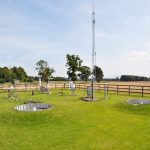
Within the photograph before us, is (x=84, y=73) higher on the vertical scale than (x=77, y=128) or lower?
higher

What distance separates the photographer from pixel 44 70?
419ft

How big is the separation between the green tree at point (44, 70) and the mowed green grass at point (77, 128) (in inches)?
3907

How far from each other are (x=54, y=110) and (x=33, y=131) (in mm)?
4540

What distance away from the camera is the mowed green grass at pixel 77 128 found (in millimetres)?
15844

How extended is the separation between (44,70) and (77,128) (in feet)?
358

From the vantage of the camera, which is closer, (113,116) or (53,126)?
(53,126)

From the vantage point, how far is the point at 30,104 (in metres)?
26.7

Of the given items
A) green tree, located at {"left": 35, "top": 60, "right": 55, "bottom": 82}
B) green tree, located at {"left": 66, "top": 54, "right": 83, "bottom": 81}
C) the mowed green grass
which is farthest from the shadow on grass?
green tree, located at {"left": 35, "top": 60, "right": 55, "bottom": 82}

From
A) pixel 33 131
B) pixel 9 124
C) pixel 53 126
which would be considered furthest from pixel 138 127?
pixel 9 124

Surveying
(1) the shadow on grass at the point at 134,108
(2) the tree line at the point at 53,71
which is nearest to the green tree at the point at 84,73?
(2) the tree line at the point at 53,71

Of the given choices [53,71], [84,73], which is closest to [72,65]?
[84,73]

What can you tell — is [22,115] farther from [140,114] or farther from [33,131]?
[140,114]

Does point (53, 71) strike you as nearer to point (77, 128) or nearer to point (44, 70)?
point (44, 70)

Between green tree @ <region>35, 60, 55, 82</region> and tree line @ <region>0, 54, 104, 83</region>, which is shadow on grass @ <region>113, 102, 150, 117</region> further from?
green tree @ <region>35, 60, 55, 82</region>
